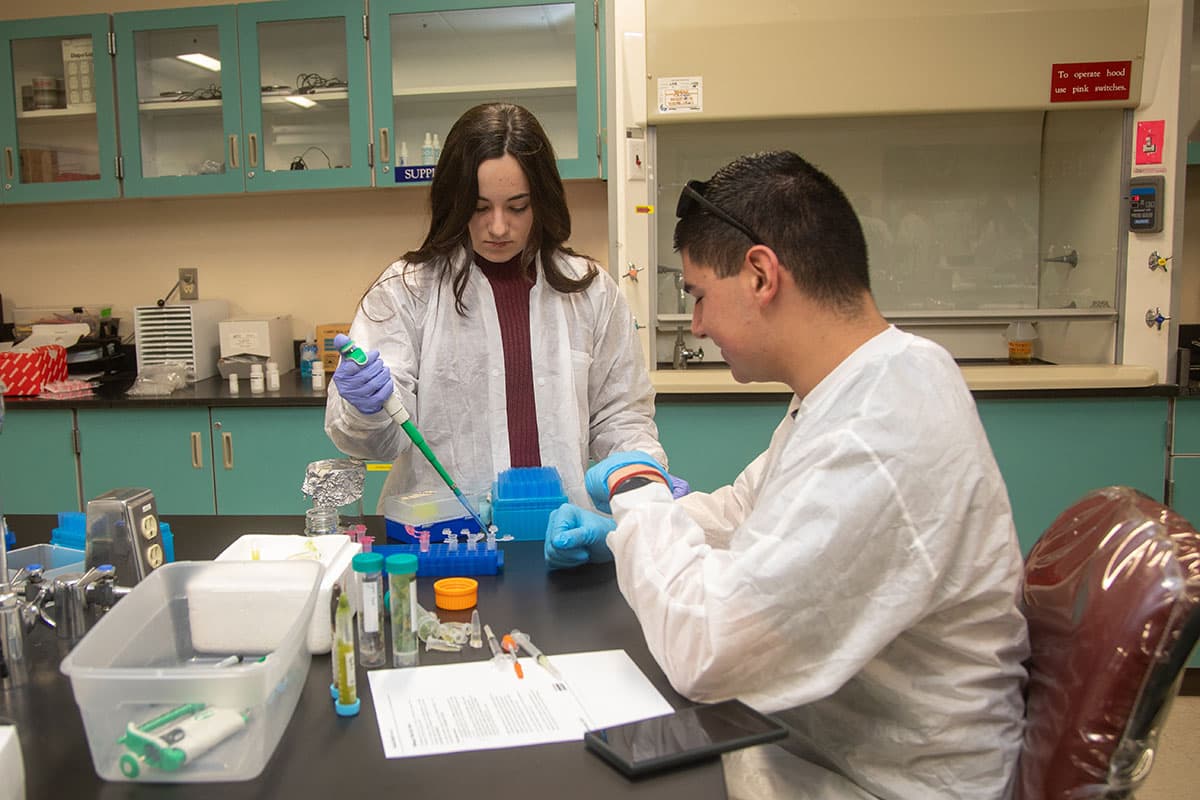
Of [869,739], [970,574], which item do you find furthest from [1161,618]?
[869,739]

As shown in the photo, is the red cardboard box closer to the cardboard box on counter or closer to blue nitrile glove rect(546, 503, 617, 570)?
the cardboard box on counter

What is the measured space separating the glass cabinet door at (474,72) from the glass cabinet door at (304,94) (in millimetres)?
87

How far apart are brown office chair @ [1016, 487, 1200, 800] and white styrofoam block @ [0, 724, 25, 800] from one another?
1.00 metres

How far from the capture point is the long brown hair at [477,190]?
1.74m

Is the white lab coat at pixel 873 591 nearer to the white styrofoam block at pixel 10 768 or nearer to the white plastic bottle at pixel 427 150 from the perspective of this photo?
the white styrofoam block at pixel 10 768

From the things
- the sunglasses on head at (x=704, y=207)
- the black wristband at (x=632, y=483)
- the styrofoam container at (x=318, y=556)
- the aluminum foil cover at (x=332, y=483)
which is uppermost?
the sunglasses on head at (x=704, y=207)

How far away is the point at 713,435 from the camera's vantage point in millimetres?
2838

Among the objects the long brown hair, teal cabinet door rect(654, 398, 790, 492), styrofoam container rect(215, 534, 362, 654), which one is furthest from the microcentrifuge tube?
teal cabinet door rect(654, 398, 790, 492)

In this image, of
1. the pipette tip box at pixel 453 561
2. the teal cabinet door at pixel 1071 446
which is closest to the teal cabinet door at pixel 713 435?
the teal cabinet door at pixel 1071 446

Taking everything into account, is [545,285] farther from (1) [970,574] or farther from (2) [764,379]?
(1) [970,574]

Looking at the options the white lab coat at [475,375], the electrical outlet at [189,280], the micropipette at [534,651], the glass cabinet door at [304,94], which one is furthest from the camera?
the electrical outlet at [189,280]

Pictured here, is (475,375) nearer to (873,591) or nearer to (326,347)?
(873,591)

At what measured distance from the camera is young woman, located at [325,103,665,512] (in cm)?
181

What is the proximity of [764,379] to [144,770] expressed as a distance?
85 centimetres
